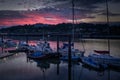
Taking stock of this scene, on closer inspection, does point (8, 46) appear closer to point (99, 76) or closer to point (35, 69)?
point (35, 69)

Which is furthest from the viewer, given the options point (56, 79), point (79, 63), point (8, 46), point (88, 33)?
point (88, 33)

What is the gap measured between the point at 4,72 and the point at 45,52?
10.8 metres

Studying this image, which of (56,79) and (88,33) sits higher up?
(88,33)

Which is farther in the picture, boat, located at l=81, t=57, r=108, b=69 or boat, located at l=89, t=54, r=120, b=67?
boat, located at l=89, t=54, r=120, b=67

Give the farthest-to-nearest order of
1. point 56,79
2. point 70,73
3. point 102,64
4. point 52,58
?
point 52,58
point 102,64
point 70,73
point 56,79

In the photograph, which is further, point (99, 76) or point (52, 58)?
point (52, 58)

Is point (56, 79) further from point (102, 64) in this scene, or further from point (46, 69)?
point (102, 64)

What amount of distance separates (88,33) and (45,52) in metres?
94.4

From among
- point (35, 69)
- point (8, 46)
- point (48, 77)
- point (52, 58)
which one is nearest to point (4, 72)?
point (35, 69)

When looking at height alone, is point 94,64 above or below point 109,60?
below

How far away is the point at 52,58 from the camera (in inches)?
1246

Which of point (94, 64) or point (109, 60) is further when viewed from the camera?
point (109, 60)

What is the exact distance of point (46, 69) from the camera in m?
25.2

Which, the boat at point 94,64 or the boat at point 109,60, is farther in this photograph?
the boat at point 109,60
